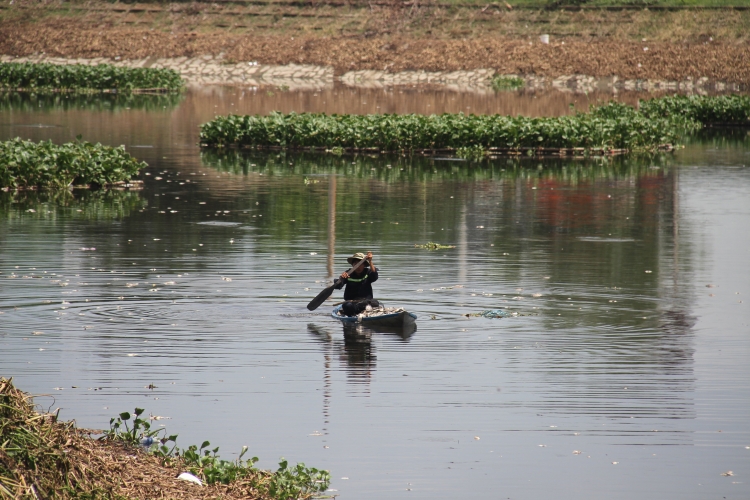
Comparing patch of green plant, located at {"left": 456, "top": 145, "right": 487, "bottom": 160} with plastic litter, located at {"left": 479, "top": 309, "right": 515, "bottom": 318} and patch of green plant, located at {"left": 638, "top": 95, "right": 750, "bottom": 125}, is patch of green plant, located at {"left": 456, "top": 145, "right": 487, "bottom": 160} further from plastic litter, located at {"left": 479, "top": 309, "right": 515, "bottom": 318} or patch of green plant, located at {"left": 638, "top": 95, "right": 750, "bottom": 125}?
plastic litter, located at {"left": 479, "top": 309, "right": 515, "bottom": 318}

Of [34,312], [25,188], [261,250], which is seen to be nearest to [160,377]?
[34,312]

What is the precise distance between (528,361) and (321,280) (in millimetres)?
5094

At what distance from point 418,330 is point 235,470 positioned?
606 centimetres

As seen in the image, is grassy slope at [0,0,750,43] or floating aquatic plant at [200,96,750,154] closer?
floating aquatic plant at [200,96,750,154]

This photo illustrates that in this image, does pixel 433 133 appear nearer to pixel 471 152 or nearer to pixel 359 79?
pixel 471 152

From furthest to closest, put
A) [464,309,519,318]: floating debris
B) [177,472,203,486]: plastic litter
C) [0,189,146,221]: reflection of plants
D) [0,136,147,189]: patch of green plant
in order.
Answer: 1. [0,136,147,189]: patch of green plant
2. [0,189,146,221]: reflection of plants
3. [464,309,519,318]: floating debris
4. [177,472,203,486]: plastic litter

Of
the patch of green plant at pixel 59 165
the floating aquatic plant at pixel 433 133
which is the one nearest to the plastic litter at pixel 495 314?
the patch of green plant at pixel 59 165

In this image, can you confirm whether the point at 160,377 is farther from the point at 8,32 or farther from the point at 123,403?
the point at 8,32

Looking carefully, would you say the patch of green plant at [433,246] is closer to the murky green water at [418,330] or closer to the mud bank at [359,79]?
the murky green water at [418,330]

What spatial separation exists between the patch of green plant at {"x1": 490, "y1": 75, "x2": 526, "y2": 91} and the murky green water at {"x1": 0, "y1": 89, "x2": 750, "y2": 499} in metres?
47.9

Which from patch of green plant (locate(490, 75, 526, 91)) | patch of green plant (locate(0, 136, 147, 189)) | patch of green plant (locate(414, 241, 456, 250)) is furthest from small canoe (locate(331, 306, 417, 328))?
patch of green plant (locate(490, 75, 526, 91))

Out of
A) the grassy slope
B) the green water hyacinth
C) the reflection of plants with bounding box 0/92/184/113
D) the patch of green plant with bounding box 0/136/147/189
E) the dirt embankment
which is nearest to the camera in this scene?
the patch of green plant with bounding box 0/136/147/189

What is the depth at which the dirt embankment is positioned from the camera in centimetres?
7712

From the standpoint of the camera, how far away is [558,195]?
26.8 metres
